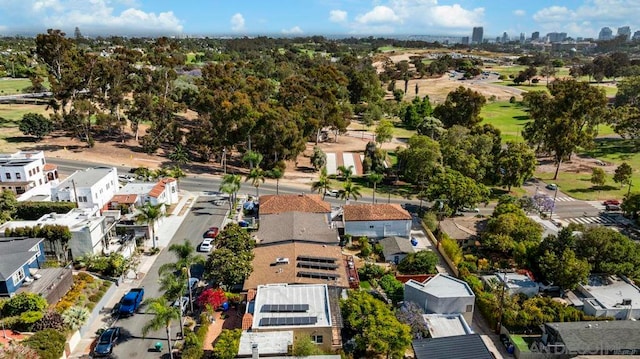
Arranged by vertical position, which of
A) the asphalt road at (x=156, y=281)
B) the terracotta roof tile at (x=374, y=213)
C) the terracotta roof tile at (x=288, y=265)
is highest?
the terracotta roof tile at (x=374, y=213)

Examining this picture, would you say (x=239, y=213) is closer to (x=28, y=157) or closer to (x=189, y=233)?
(x=189, y=233)

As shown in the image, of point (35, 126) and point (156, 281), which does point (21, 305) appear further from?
point (35, 126)

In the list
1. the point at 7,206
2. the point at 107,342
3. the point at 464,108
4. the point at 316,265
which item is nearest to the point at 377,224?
the point at 316,265

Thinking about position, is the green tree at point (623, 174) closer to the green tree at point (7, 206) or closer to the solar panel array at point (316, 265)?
the solar panel array at point (316, 265)

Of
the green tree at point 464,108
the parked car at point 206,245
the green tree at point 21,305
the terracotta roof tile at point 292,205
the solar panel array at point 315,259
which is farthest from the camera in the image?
the green tree at point 464,108

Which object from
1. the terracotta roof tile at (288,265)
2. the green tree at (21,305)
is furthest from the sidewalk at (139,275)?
the terracotta roof tile at (288,265)

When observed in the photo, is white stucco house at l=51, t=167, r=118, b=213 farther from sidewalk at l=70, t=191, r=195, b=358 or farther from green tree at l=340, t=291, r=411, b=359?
green tree at l=340, t=291, r=411, b=359

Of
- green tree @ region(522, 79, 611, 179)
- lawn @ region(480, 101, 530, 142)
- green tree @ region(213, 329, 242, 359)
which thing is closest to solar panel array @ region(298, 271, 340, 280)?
green tree @ region(213, 329, 242, 359)
